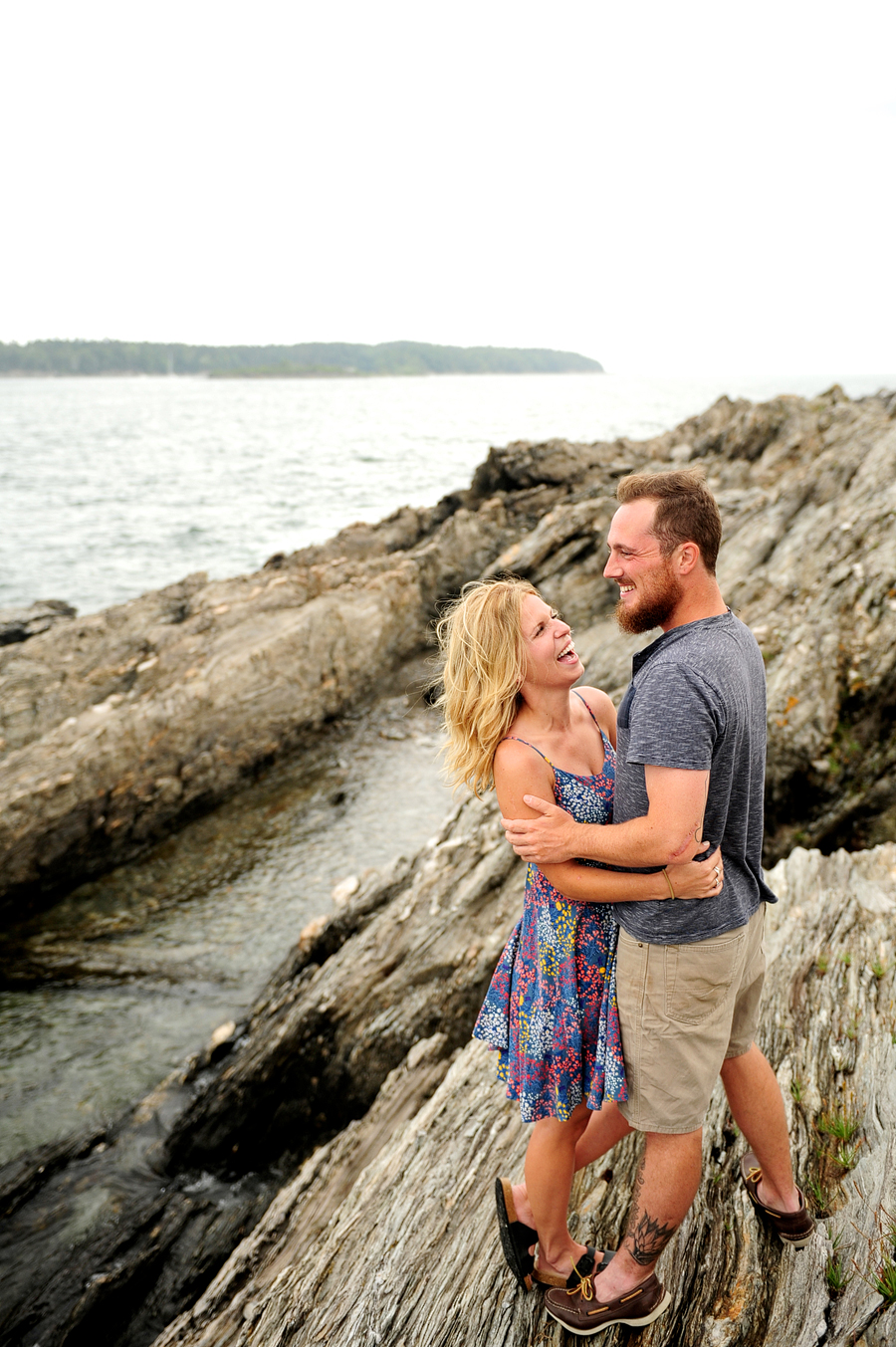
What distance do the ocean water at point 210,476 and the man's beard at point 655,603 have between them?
26359mm

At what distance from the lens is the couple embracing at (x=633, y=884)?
2.62m

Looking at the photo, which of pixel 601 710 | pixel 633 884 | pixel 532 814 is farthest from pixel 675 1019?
pixel 601 710

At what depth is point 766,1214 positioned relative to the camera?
3.45m

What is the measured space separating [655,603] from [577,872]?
1029mm

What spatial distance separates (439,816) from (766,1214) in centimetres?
880

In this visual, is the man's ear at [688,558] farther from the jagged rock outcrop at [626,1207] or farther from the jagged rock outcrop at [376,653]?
the jagged rock outcrop at [376,653]

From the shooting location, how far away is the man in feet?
8.28

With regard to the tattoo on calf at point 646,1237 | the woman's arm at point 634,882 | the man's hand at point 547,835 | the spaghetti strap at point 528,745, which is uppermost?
the spaghetti strap at point 528,745

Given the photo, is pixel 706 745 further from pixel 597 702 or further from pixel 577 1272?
pixel 577 1272

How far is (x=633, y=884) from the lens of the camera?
272 cm

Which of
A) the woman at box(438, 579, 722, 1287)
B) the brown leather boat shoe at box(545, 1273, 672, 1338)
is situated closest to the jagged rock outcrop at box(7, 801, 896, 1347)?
the brown leather boat shoe at box(545, 1273, 672, 1338)

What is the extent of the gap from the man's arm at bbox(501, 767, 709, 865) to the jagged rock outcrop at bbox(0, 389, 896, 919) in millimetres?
5121

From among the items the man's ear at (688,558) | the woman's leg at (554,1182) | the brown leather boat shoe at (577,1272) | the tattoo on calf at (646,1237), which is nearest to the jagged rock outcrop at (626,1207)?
the brown leather boat shoe at (577,1272)

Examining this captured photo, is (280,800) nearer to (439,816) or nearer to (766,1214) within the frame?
(439,816)
